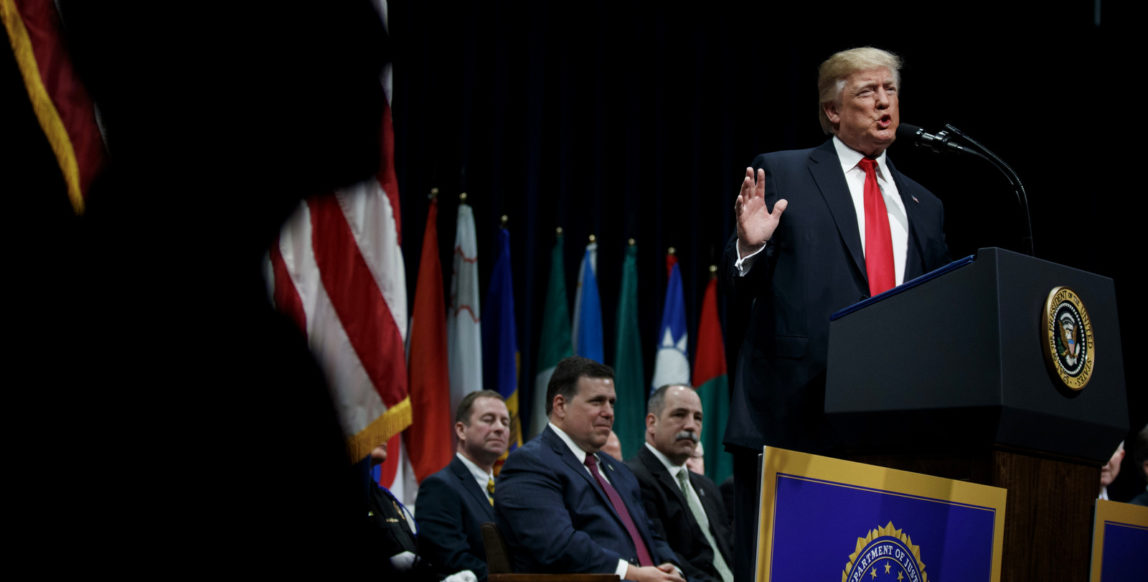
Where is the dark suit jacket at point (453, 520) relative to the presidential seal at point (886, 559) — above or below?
below

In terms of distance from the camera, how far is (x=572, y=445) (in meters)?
4.00

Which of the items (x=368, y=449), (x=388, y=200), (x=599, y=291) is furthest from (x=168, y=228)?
(x=599, y=291)

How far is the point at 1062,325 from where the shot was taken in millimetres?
1704

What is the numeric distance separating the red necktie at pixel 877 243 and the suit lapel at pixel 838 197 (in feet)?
0.12

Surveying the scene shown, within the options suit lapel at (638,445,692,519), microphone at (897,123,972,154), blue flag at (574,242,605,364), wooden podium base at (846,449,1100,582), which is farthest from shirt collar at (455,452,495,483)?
wooden podium base at (846,449,1100,582)

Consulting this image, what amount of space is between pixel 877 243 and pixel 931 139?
0.80 ft

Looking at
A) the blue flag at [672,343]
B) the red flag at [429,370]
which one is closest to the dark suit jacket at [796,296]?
the red flag at [429,370]

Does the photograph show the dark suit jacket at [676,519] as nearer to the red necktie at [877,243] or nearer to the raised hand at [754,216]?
the red necktie at [877,243]

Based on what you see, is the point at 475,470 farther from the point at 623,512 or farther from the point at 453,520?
the point at 623,512

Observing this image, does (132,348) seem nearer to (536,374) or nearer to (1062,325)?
→ (1062,325)

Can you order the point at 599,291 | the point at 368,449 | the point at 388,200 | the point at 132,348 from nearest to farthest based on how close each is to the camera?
the point at 132,348, the point at 368,449, the point at 388,200, the point at 599,291

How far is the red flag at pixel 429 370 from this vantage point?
5395 mm

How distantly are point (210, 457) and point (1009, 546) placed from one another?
5.02ft

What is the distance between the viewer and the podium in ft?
5.28
